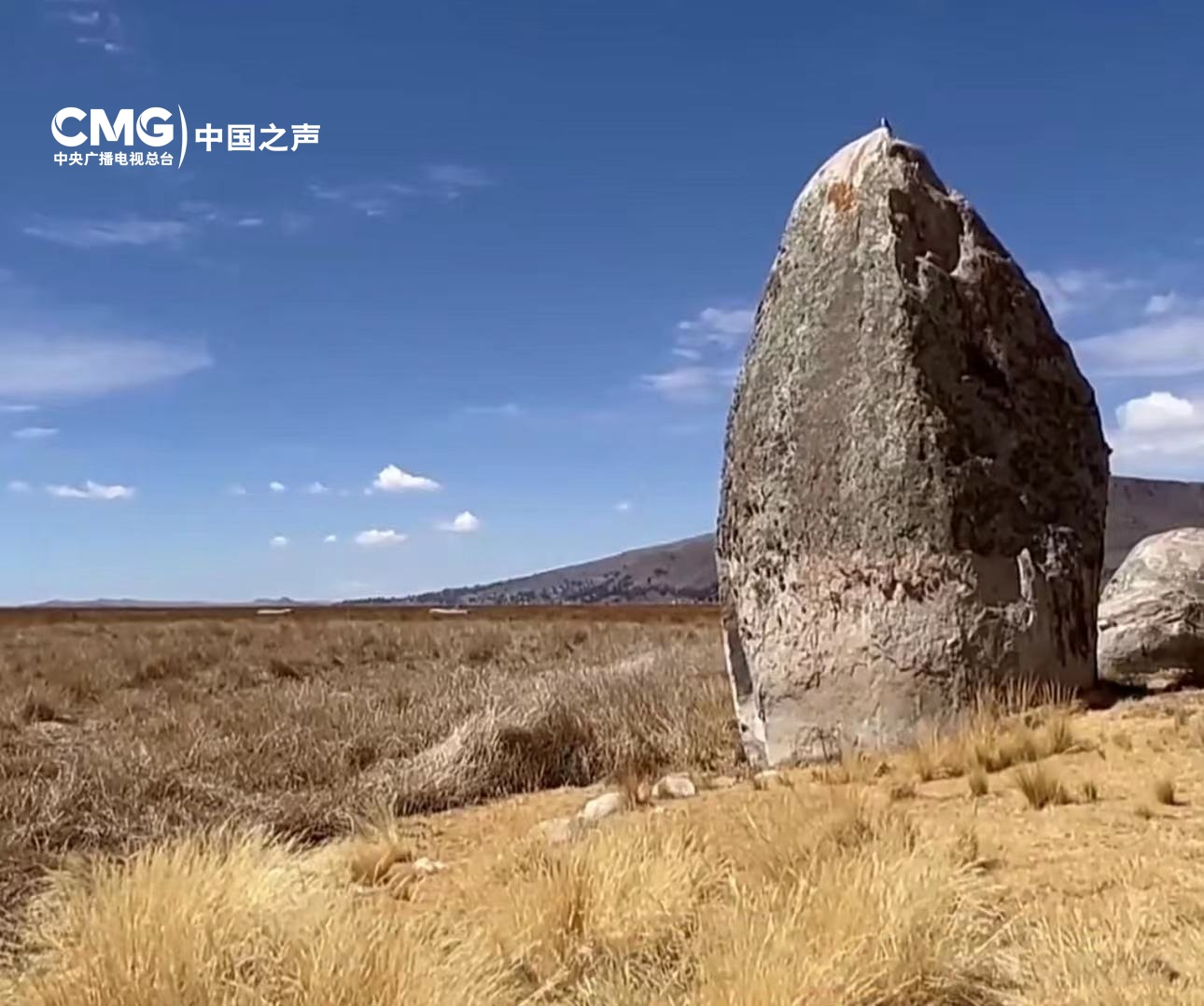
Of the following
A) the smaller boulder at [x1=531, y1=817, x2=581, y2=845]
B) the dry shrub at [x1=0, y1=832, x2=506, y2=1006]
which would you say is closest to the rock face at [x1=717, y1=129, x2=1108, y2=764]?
the smaller boulder at [x1=531, y1=817, x2=581, y2=845]

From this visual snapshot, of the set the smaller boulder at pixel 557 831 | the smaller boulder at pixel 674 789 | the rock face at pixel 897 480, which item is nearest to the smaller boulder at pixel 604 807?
the smaller boulder at pixel 557 831

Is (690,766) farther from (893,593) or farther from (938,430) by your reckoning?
(938,430)

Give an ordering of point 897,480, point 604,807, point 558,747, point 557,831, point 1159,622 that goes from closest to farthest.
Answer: point 557,831 → point 604,807 → point 897,480 → point 558,747 → point 1159,622

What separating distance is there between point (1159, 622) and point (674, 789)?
228 inches

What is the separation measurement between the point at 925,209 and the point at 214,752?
6753 mm

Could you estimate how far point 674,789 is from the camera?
768 centimetres

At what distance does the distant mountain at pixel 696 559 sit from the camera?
10670 cm

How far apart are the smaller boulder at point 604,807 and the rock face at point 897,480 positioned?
147 centimetres

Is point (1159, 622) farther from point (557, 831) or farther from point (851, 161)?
point (557, 831)

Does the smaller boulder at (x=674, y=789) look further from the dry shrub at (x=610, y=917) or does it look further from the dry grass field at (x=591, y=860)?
the dry shrub at (x=610, y=917)

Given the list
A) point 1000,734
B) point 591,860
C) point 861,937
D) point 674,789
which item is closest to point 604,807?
point 674,789

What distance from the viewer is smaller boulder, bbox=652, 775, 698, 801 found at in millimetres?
7480

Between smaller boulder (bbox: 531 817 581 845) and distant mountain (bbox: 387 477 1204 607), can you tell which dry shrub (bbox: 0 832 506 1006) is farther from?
distant mountain (bbox: 387 477 1204 607)

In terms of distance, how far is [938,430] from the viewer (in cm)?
801
